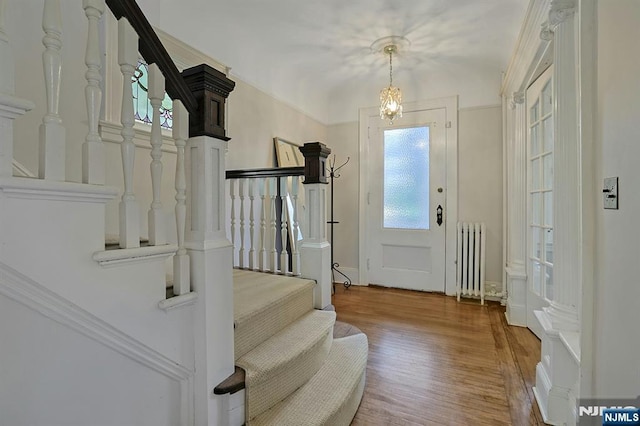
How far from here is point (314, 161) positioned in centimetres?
202

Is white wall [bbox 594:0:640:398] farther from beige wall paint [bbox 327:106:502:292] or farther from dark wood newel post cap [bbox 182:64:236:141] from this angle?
beige wall paint [bbox 327:106:502:292]

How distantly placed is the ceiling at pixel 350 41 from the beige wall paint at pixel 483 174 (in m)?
0.23

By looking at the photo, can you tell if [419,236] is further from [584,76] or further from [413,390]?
[584,76]

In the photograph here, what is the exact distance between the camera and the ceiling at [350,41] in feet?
7.68

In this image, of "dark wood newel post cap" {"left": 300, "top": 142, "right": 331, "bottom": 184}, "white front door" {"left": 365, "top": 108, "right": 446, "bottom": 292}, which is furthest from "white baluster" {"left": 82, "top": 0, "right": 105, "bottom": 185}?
"white front door" {"left": 365, "top": 108, "right": 446, "bottom": 292}

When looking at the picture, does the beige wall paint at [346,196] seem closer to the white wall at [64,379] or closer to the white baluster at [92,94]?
the white wall at [64,379]

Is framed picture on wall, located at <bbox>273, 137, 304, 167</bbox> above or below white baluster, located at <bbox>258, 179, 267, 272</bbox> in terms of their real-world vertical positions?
above

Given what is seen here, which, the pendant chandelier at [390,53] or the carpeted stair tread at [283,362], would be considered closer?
the carpeted stair tread at [283,362]

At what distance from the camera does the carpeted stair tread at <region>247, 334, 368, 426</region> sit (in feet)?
4.16

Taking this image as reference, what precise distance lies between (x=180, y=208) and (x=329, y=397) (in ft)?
3.67

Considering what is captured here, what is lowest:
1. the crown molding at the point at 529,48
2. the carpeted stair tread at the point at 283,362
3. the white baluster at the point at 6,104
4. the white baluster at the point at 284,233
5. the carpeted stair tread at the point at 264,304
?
the carpeted stair tread at the point at 283,362

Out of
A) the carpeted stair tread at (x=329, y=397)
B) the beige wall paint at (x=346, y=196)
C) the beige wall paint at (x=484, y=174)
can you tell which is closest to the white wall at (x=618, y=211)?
the carpeted stair tread at (x=329, y=397)

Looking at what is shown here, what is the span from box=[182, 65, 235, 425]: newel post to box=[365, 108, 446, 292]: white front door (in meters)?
3.05

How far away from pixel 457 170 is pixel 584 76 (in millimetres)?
2463
